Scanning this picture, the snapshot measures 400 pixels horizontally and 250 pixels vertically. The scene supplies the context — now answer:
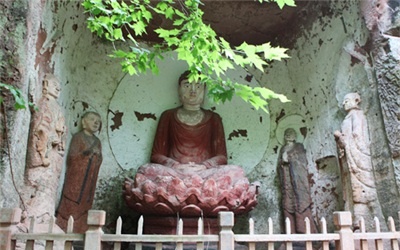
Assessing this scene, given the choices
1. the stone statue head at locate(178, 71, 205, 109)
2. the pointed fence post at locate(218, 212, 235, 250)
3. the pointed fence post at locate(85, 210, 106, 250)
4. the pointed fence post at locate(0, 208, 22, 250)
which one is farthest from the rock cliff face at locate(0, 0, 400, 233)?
the pointed fence post at locate(218, 212, 235, 250)

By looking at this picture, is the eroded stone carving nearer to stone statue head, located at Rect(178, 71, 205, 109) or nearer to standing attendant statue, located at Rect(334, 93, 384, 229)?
stone statue head, located at Rect(178, 71, 205, 109)

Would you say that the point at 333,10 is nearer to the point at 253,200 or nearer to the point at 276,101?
the point at 276,101

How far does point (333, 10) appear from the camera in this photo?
4754 mm

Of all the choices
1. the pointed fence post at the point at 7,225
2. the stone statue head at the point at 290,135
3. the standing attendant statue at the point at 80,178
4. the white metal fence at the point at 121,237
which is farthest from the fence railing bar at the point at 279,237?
the stone statue head at the point at 290,135

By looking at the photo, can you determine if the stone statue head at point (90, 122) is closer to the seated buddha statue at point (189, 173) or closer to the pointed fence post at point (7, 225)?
the seated buddha statue at point (189, 173)

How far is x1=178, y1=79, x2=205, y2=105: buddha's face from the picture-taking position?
5297 millimetres

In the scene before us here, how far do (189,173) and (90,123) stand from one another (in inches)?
58.8

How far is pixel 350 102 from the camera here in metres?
4.18

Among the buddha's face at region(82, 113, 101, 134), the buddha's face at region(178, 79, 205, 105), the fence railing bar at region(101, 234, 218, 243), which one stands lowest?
the fence railing bar at region(101, 234, 218, 243)

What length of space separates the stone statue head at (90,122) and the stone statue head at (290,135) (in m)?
2.50

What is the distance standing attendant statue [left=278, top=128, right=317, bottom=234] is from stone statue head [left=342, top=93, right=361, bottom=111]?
1095mm

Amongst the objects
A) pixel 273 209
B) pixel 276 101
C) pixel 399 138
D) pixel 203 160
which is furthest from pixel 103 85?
pixel 399 138

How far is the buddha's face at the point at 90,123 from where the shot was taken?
193 inches

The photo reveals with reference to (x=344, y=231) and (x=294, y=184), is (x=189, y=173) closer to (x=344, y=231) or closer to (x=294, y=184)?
(x=294, y=184)
